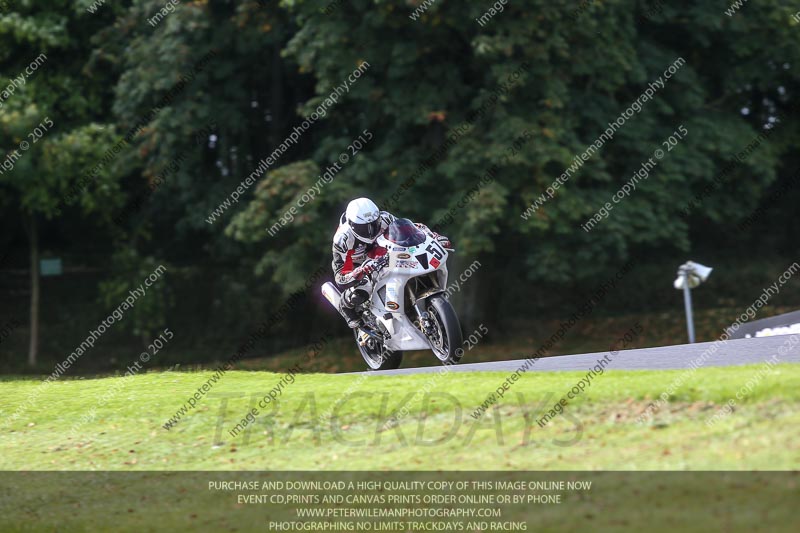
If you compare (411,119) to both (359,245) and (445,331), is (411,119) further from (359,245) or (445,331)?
(445,331)

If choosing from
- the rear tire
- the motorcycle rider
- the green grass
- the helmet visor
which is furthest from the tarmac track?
Answer: the helmet visor

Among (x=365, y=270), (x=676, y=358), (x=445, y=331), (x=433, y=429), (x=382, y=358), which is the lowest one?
(x=382, y=358)

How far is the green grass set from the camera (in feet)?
31.2

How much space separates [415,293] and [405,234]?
2.49 ft

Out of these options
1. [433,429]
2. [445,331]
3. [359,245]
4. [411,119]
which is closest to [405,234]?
[359,245]

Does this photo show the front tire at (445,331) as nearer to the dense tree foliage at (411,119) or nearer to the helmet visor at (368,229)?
the helmet visor at (368,229)

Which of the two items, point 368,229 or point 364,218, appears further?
point 368,229

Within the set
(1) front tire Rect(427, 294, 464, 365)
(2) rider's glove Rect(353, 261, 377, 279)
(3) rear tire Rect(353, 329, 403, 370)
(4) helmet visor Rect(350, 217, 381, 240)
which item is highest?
(4) helmet visor Rect(350, 217, 381, 240)

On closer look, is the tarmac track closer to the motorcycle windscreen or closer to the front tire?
the front tire

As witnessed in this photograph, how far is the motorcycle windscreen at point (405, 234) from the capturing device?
45.5 feet

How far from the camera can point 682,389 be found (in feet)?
35.3

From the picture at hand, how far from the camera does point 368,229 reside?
→ 1409 cm
